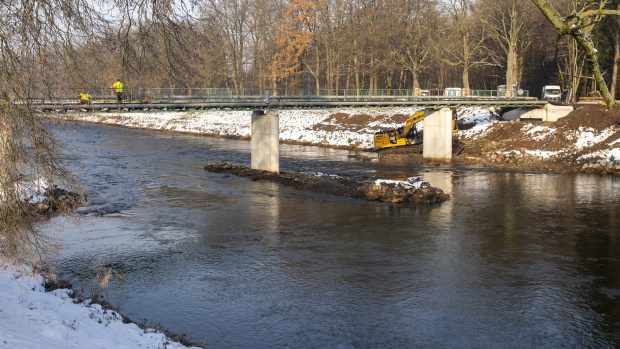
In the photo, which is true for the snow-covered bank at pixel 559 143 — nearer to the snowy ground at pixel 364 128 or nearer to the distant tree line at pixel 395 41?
the snowy ground at pixel 364 128

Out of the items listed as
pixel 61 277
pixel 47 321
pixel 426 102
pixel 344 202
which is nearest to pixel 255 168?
pixel 344 202

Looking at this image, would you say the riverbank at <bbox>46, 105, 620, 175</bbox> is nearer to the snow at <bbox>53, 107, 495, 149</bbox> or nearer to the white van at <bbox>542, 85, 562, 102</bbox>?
the snow at <bbox>53, 107, 495, 149</bbox>

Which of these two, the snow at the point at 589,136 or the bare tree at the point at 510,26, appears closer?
the snow at the point at 589,136

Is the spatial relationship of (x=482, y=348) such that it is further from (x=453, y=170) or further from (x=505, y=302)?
(x=453, y=170)

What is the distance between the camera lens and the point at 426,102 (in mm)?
47625

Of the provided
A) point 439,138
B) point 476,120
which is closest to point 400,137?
point 439,138

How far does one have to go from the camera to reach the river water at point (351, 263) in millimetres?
13219

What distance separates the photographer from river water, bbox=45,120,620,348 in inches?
520

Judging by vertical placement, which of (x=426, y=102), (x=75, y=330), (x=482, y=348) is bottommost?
(x=482, y=348)

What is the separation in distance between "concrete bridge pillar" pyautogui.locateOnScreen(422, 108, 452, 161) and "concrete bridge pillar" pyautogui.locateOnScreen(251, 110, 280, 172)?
1369cm

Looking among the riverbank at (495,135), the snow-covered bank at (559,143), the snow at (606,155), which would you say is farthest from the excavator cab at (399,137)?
the snow at (606,155)

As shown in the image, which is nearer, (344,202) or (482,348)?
(482,348)

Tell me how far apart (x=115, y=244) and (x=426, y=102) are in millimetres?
32714

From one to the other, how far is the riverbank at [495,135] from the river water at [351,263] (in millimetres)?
8774
